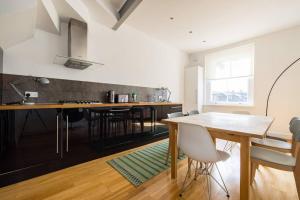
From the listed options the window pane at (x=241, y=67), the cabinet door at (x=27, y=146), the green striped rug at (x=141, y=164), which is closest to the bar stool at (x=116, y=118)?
the green striped rug at (x=141, y=164)

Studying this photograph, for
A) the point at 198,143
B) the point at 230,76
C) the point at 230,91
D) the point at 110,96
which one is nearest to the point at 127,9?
the point at 110,96

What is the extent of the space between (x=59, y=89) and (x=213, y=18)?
3465 millimetres

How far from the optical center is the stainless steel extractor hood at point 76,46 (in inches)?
95.7

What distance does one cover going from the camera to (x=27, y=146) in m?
1.70

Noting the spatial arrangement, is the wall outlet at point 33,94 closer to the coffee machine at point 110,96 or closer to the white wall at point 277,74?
the coffee machine at point 110,96

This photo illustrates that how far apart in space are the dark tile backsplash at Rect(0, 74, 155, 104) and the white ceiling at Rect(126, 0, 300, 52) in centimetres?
170

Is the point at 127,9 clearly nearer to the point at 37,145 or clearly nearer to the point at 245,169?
the point at 37,145

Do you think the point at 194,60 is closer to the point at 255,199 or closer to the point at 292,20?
the point at 292,20

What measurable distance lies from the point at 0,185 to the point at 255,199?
2.73m

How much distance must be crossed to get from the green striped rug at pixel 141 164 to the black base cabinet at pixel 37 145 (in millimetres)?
538

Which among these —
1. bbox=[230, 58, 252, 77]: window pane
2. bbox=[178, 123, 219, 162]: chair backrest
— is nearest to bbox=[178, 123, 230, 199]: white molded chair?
bbox=[178, 123, 219, 162]: chair backrest

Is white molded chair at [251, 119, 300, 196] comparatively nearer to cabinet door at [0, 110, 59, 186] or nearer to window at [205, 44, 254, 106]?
cabinet door at [0, 110, 59, 186]

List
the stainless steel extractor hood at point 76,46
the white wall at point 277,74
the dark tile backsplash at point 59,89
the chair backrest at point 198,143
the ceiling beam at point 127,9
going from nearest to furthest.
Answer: the chair backrest at point 198,143 → the dark tile backsplash at point 59,89 → the ceiling beam at point 127,9 → the stainless steel extractor hood at point 76,46 → the white wall at point 277,74

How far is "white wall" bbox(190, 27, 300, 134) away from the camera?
11.3 feet
